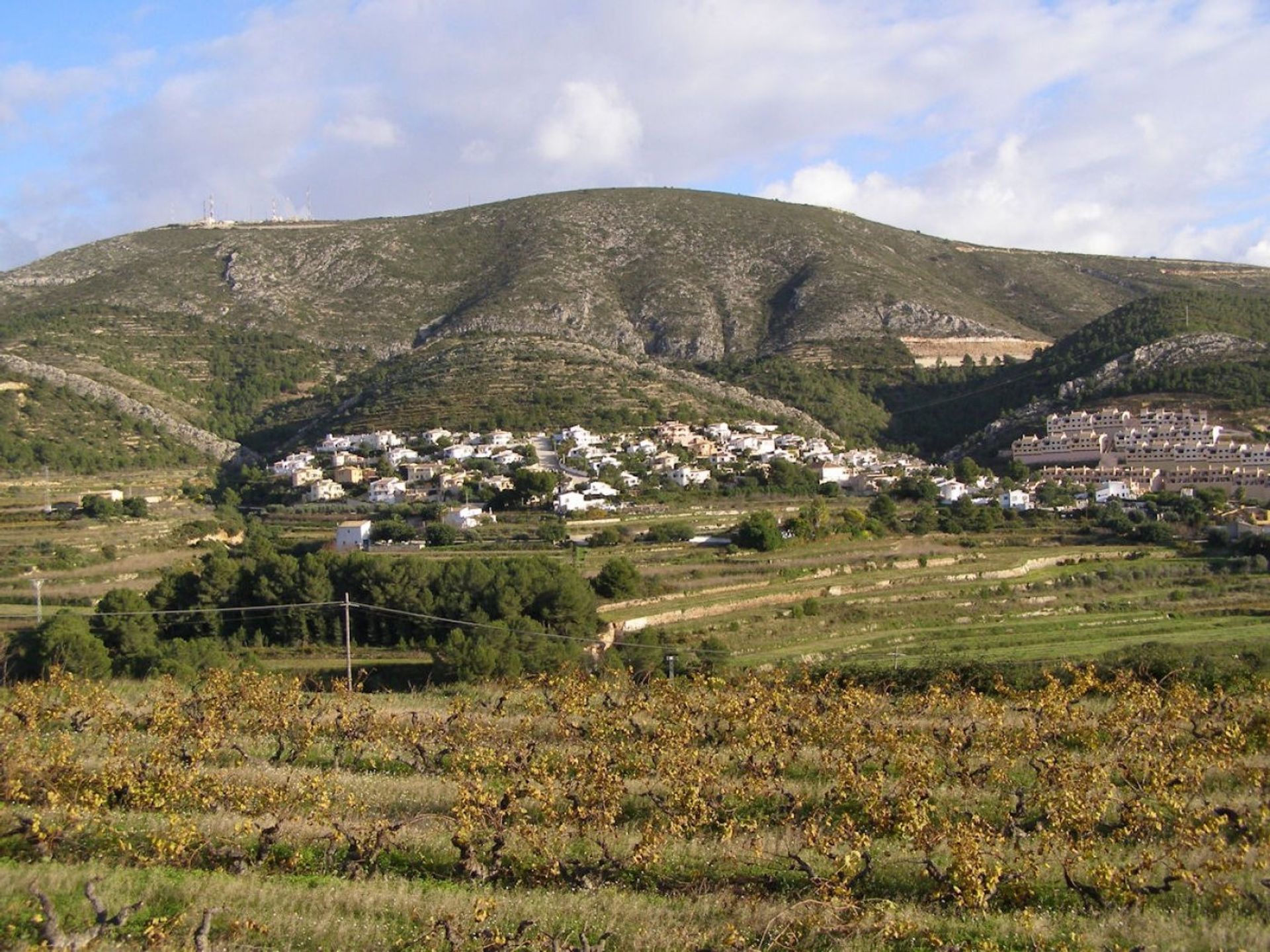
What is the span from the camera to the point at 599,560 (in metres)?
30.3

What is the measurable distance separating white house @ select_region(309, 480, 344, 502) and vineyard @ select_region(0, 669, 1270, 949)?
102 feet

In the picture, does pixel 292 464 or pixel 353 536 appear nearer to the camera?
pixel 353 536

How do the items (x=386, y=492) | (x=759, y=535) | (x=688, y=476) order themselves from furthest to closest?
(x=688, y=476), (x=386, y=492), (x=759, y=535)

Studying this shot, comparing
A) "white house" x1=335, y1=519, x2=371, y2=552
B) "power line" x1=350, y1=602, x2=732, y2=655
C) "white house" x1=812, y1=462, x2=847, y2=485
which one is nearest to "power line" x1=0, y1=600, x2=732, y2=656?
"power line" x1=350, y1=602, x2=732, y2=655

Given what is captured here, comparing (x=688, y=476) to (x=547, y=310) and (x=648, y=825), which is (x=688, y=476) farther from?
(x=648, y=825)

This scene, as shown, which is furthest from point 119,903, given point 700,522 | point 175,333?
point 175,333

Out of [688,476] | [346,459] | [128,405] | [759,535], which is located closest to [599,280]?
[346,459]

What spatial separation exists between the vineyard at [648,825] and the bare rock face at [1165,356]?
172 feet

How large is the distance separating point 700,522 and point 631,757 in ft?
86.6

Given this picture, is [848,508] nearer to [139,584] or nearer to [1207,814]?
[139,584]

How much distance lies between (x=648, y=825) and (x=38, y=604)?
21.9 meters

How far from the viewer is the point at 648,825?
7.14 meters

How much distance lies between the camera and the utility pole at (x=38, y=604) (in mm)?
23405

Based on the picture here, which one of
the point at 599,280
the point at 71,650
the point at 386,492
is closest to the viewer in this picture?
the point at 71,650
